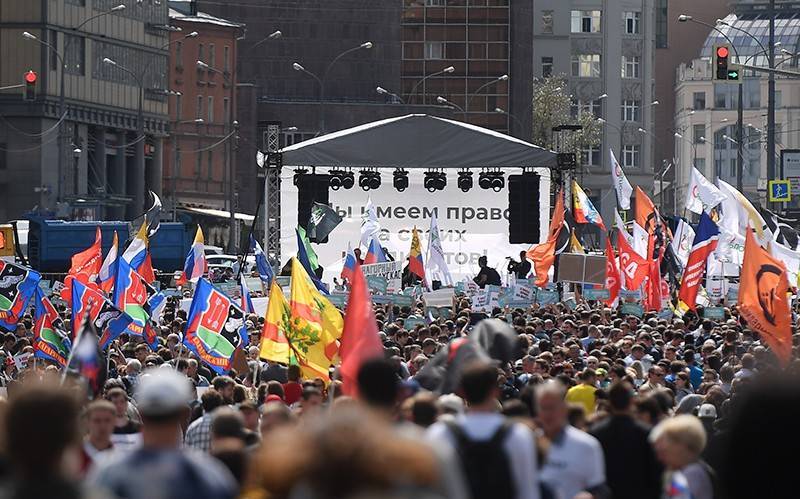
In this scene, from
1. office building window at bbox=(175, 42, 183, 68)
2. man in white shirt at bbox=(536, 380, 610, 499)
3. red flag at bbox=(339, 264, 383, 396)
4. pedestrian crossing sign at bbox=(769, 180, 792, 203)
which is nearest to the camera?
man in white shirt at bbox=(536, 380, 610, 499)

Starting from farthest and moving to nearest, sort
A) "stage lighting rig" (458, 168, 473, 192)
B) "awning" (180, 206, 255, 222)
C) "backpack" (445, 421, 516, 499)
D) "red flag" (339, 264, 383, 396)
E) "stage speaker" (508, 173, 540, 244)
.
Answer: "awning" (180, 206, 255, 222) → "stage speaker" (508, 173, 540, 244) → "stage lighting rig" (458, 168, 473, 192) → "red flag" (339, 264, 383, 396) → "backpack" (445, 421, 516, 499)

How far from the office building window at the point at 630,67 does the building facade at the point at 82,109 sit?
42.9 metres

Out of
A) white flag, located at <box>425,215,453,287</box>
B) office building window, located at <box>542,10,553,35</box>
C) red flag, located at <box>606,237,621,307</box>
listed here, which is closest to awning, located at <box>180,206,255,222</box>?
office building window, located at <box>542,10,553,35</box>

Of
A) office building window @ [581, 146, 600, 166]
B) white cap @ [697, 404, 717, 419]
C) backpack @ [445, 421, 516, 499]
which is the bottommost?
white cap @ [697, 404, 717, 419]

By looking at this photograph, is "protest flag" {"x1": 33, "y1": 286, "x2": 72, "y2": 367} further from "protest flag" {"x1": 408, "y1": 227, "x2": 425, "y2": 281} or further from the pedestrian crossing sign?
the pedestrian crossing sign

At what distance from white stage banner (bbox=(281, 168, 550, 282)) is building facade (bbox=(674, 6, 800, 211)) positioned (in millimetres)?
97061

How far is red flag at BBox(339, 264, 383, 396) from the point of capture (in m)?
11.0

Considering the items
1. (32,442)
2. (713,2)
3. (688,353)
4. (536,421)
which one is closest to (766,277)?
(688,353)

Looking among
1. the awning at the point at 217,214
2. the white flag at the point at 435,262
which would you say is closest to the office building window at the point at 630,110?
the awning at the point at 217,214

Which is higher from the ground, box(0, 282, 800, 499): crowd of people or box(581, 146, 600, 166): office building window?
box(581, 146, 600, 166): office building window

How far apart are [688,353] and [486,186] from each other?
640 inches

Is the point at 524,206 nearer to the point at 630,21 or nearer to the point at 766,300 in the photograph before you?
the point at 766,300

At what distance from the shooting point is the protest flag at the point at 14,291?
24.3m

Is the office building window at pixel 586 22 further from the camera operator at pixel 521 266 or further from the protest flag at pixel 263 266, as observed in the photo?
the protest flag at pixel 263 266
